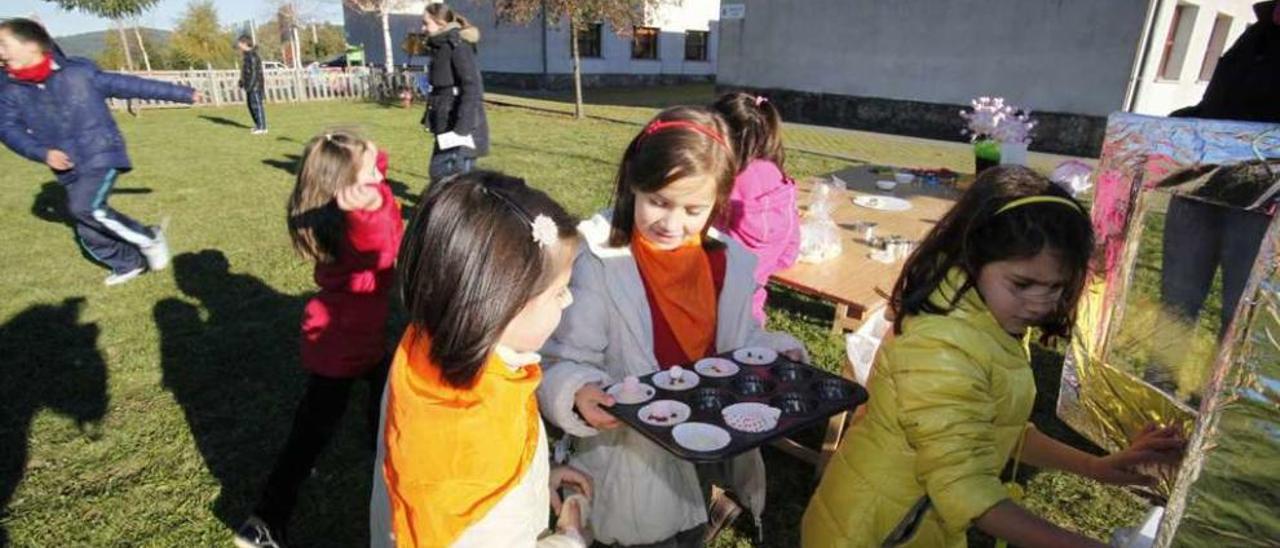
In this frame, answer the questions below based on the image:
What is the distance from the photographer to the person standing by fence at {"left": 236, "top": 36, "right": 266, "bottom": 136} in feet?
41.3

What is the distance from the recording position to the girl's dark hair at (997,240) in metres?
1.32

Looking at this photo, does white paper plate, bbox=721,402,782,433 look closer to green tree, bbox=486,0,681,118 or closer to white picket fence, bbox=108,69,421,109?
green tree, bbox=486,0,681,118

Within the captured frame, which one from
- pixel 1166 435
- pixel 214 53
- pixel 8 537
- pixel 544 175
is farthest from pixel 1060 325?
pixel 214 53

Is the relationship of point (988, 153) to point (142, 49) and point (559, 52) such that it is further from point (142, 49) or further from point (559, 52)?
point (142, 49)

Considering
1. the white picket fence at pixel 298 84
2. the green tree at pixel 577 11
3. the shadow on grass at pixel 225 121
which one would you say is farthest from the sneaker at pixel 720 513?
the white picket fence at pixel 298 84

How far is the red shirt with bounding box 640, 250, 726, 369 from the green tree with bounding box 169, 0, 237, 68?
1742 inches

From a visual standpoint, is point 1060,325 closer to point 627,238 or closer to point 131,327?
point 627,238

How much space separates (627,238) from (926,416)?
0.95 m

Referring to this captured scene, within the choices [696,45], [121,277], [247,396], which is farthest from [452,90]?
[696,45]

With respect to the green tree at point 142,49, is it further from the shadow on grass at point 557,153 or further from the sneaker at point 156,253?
the sneaker at point 156,253

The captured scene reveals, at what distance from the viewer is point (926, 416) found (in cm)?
126

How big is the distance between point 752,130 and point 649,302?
1.45 m

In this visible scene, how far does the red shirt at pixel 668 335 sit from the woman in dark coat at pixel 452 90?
462 cm

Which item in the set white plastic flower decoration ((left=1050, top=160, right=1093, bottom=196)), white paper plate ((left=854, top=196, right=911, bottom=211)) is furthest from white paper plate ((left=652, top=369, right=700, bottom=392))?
white plastic flower decoration ((left=1050, top=160, right=1093, bottom=196))
